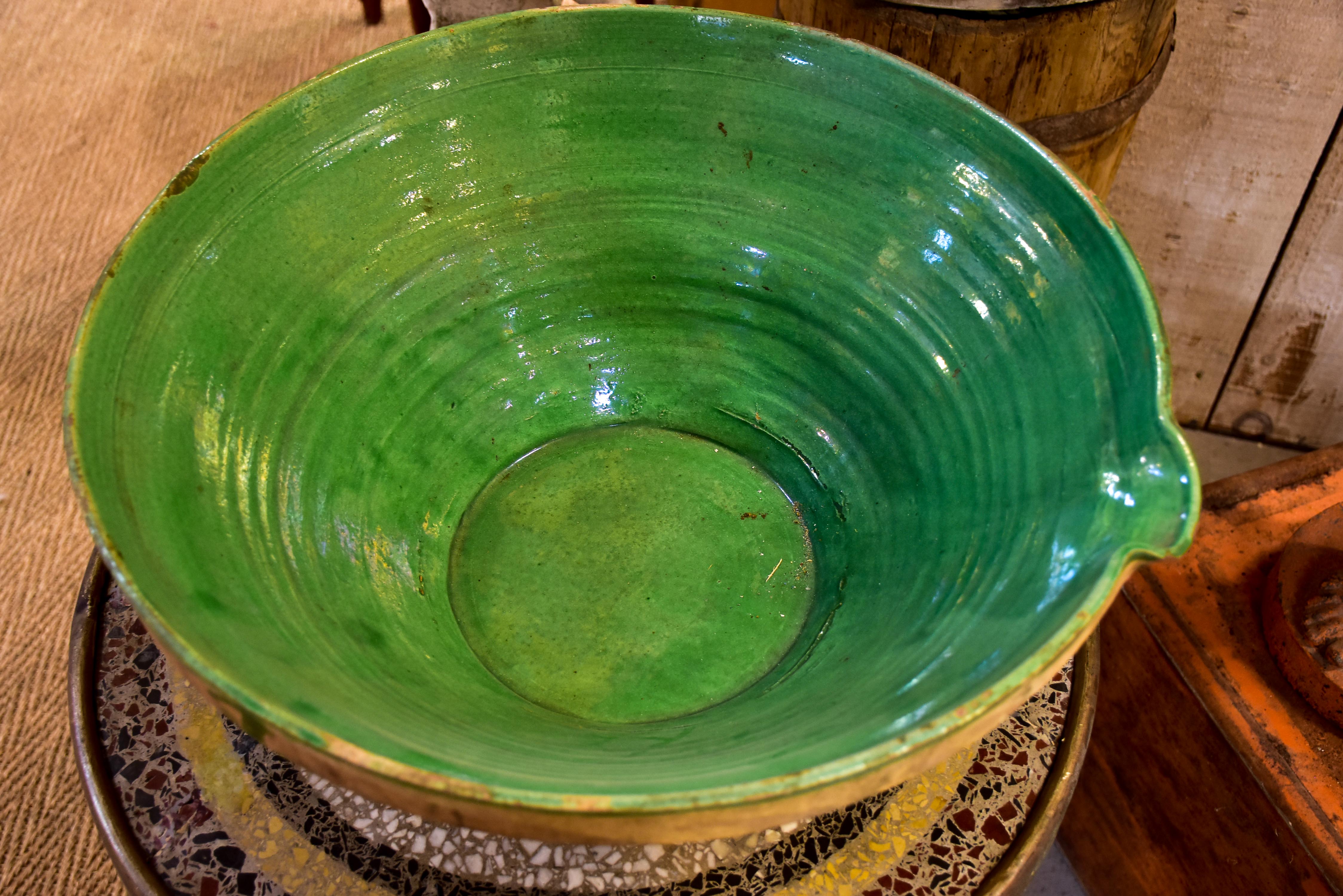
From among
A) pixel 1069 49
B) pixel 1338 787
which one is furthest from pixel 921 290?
pixel 1338 787

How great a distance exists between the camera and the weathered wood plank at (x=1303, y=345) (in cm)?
148

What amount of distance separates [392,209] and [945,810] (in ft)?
2.13

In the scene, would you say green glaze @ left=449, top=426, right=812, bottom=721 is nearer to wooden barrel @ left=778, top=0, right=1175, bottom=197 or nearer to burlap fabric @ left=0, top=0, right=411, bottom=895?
wooden barrel @ left=778, top=0, right=1175, bottom=197

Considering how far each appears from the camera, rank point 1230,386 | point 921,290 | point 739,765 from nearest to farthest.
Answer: point 739,765, point 921,290, point 1230,386

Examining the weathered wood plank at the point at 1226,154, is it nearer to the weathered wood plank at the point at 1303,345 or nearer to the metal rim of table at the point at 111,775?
the weathered wood plank at the point at 1303,345

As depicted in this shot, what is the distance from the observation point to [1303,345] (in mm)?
1633

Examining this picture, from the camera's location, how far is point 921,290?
0.81 meters

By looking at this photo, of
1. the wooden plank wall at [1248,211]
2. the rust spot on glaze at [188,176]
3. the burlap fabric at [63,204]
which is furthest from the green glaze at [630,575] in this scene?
the wooden plank wall at [1248,211]

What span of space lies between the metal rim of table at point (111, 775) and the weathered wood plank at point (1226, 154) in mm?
803

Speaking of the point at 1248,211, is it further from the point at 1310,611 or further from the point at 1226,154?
the point at 1310,611

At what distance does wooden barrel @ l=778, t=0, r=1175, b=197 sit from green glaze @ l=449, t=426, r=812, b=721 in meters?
0.41

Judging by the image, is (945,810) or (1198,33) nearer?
(945,810)

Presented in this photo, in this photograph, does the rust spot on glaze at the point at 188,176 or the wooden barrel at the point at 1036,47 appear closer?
the rust spot on glaze at the point at 188,176

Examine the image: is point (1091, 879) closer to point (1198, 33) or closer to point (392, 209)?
point (1198, 33)
